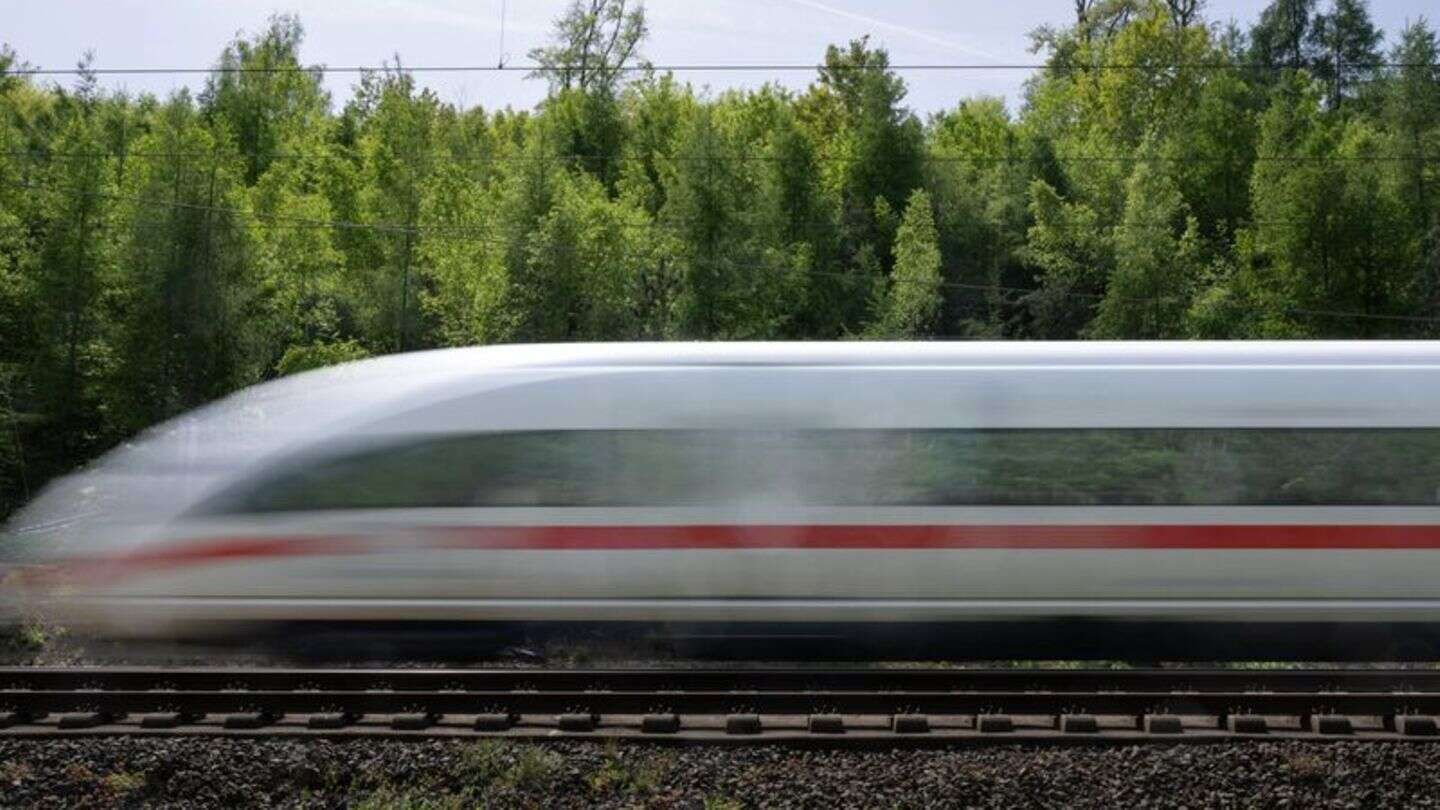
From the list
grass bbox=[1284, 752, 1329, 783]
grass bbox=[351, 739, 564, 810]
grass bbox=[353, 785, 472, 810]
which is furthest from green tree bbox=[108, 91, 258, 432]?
grass bbox=[1284, 752, 1329, 783]

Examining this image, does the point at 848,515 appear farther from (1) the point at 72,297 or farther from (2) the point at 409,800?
(1) the point at 72,297

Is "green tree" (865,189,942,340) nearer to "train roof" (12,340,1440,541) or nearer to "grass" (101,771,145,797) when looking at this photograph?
"train roof" (12,340,1440,541)

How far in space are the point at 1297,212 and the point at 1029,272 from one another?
12524mm

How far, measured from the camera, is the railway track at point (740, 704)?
329 inches

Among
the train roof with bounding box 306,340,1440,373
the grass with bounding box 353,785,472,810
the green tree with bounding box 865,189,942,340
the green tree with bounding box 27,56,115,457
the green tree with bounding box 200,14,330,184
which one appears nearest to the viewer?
the grass with bounding box 353,785,472,810

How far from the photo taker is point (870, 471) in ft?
30.5

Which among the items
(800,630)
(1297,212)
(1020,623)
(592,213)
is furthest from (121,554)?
(1297,212)

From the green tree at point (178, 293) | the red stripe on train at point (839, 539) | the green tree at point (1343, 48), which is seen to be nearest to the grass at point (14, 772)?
the red stripe on train at point (839, 539)

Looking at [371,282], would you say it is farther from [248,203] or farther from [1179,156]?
[1179,156]

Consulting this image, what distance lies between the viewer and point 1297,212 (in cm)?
4562

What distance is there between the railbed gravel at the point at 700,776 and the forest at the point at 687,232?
108 ft

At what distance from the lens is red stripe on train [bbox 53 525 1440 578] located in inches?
362

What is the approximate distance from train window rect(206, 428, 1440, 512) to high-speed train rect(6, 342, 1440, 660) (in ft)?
0.05

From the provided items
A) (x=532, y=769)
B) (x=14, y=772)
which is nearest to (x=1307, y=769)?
(x=532, y=769)
